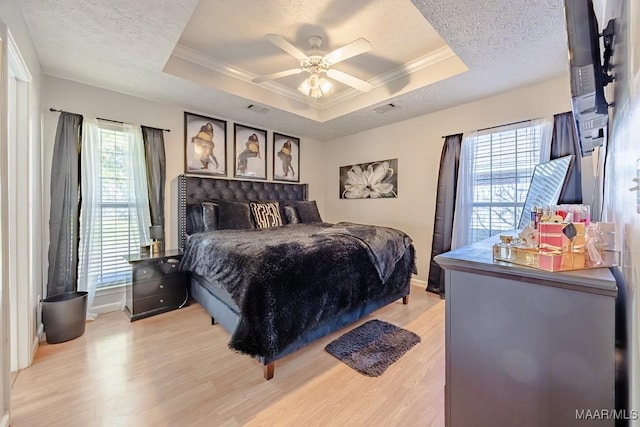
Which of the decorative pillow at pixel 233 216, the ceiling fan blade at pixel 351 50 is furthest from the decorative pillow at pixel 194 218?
the ceiling fan blade at pixel 351 50

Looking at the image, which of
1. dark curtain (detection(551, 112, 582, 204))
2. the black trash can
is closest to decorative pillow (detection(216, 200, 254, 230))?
the black trash can

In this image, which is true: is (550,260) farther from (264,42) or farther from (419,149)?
(419,149)

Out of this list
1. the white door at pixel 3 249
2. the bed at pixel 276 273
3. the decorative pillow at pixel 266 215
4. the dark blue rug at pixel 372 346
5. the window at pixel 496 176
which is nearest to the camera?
the white door at pixel 3 249

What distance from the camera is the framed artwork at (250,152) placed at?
12.9ft

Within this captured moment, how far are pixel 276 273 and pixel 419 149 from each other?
3.01m

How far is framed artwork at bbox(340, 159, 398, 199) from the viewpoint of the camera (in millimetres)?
4117

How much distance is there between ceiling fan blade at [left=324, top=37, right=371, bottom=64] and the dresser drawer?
2807 millimetres

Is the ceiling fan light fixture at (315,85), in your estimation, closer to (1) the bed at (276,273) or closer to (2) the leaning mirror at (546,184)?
(1) the bed at (276,273)

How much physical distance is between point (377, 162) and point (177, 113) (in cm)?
302

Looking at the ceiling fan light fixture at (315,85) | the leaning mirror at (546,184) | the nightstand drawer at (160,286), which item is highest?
the ceiling fan light fixture at (315,85)

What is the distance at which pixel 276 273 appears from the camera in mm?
1760

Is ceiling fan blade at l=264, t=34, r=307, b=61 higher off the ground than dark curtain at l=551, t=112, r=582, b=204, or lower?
higher

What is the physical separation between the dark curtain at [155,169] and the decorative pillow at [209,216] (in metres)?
0.52

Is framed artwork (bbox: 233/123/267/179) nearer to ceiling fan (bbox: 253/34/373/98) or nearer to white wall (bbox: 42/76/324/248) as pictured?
white wall (bbox: 42/76/324/248)
